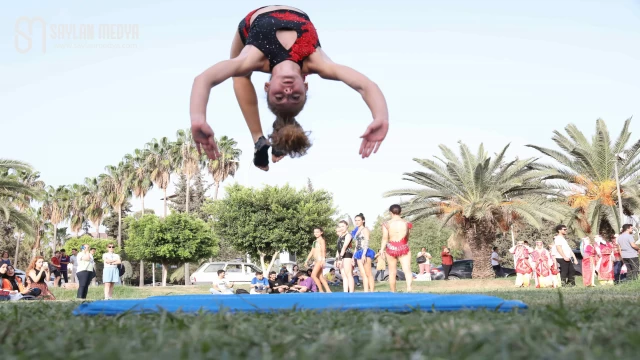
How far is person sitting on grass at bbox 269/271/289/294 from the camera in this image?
16.0 m

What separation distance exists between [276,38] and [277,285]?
12576 millimetres

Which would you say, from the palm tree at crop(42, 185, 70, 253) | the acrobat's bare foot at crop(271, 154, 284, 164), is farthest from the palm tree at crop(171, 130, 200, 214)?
the acrobat's bare foot at crop(271, 154, 284, 164)

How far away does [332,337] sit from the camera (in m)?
1.86

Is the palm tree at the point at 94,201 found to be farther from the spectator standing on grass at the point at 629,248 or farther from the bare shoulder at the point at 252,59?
the bare shoulder at the point at 252,59

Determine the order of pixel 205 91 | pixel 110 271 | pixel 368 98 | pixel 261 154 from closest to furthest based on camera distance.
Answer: pixel 205 91
pixel 368 98
pixel 261 154
pixel 110 271

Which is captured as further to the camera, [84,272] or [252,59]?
[84,272]

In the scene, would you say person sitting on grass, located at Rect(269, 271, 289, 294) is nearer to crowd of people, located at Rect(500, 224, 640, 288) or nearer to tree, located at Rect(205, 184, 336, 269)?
crowd of people, located at Rect(500, 224, 640, 288)

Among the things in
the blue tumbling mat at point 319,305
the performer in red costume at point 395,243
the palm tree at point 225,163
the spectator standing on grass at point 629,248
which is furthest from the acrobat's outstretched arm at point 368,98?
the palm tree at point 225,163

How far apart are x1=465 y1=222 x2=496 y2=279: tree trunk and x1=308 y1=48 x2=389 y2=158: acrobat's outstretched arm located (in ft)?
62.8

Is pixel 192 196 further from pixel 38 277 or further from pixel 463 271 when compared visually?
pixel 38 277

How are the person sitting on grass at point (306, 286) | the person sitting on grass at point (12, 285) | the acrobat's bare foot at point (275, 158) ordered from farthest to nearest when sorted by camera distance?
the person sitting on grass at point (306, 286)
the person sitting on grass at point (12, 285)
the acrobat's bare foot at point (275, 158)

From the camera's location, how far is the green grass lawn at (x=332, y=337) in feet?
5.20

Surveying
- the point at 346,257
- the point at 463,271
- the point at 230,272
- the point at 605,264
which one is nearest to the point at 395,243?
the point at 346,257

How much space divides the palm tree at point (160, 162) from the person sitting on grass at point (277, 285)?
28.5 metres
